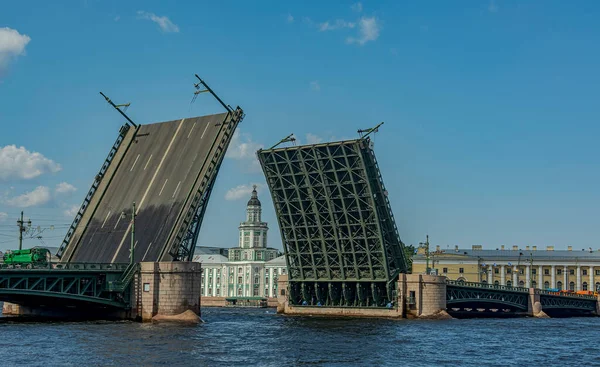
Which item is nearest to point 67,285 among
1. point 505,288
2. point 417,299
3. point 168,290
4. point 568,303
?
point 168,290

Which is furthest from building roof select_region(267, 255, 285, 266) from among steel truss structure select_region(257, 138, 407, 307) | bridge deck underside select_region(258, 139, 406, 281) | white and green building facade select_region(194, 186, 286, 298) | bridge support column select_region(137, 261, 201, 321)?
bridge support column select_region(137, 261, 201, 321)

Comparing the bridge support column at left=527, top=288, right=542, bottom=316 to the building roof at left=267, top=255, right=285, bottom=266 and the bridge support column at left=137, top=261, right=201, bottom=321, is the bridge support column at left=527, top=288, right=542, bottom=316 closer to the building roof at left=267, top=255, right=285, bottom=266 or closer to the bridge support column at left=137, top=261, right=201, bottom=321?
the bridge support column at left=137, top=261, right=201, bottom=321

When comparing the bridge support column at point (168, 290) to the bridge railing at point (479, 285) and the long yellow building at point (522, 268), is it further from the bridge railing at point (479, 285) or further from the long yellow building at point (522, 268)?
the long yellow building at point (522, 268)

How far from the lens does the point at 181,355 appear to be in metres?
37.0

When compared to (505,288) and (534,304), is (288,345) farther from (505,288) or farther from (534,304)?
(534,304)

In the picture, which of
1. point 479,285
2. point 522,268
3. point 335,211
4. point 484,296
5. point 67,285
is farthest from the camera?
point 522,268

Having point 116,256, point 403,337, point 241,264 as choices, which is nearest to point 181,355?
point 403,337

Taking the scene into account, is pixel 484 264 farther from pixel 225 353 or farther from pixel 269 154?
pixel 225 353

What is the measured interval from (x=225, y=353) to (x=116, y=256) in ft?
73.6

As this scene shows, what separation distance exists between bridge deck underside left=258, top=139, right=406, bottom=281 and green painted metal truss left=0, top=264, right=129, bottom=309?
16.5 meters

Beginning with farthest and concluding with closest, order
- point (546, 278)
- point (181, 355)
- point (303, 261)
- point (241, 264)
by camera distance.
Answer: point (241, 264)
point (546, 278)
point (303, 261)
point (181, 355)

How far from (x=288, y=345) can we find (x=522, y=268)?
266 ft

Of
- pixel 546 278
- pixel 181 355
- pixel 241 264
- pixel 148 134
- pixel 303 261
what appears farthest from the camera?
pixel 241 264

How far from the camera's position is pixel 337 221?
67125mm
